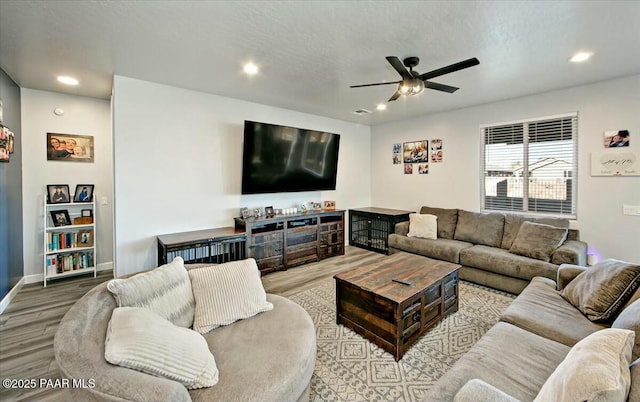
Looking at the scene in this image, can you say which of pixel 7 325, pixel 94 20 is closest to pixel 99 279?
pixel 7 325

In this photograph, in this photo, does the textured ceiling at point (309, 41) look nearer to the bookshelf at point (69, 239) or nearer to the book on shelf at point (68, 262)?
the bookshelf at point (69, 239)

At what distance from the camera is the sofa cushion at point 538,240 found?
3.38 metres

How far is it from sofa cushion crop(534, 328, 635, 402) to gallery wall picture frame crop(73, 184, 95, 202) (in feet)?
17.9

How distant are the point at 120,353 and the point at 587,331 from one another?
2.70 metres

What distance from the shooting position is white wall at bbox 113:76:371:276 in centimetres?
338

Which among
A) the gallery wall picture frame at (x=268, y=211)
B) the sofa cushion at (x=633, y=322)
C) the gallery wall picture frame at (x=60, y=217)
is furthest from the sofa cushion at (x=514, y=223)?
the gallery wall picture frame at (x=60, y=217)

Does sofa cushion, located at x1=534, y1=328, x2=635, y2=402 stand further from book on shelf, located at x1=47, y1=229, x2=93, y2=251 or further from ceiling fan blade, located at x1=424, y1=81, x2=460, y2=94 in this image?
book on shelf, located at x1=47, y1=229, x2=93, y2=251

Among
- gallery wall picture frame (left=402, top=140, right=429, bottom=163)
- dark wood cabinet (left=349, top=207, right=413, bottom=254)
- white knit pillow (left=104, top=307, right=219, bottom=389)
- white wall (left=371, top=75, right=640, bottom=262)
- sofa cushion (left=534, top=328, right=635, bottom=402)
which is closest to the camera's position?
sofa cushion (left=534, top=328, right=635, bottom=402)

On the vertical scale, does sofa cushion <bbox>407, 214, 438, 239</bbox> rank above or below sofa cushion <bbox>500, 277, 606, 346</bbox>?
above

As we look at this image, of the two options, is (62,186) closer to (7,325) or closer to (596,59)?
(7,325)

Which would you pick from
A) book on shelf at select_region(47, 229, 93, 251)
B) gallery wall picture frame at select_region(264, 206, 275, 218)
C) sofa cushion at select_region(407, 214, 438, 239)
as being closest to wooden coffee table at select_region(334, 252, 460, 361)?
sofa cushion at select_region(407, 214, 438, 239)

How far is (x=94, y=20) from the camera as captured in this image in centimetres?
218

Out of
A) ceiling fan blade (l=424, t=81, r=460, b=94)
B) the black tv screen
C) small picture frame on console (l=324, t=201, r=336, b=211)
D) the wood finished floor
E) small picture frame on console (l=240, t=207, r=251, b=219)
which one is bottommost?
the wood finished floor

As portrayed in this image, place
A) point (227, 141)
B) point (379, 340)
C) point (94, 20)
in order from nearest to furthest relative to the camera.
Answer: point (94, 20), point (379, 340), point (227, 141)
